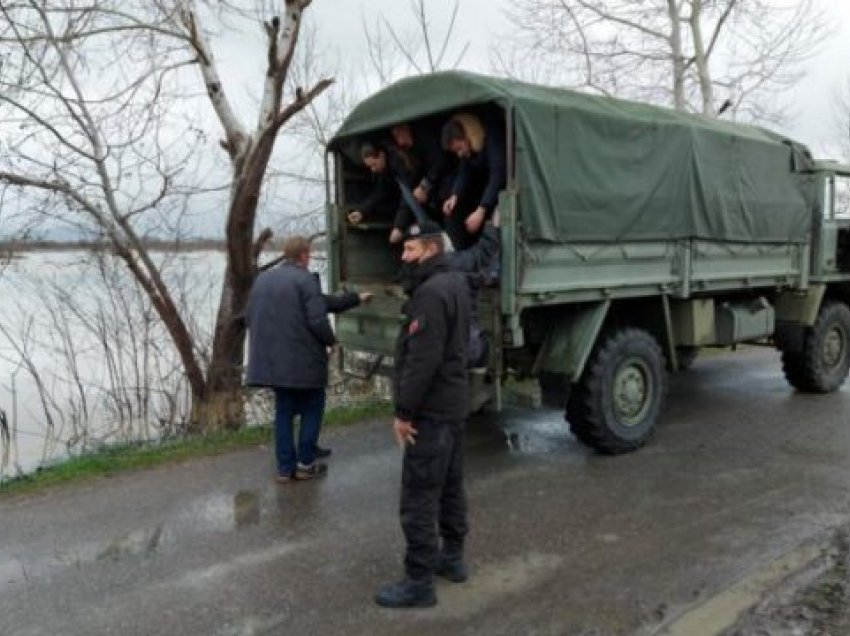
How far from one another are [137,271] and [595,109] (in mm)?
6028

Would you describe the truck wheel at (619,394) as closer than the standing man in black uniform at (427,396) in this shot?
No

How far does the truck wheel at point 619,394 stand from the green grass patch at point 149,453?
2.30 m

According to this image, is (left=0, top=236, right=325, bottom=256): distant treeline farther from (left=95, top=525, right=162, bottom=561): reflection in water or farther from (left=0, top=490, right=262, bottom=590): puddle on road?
(left=95, top=525, right=162, bottom=561): reflection in water

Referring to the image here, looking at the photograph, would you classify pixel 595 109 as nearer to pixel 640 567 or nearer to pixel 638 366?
pixel 638 366

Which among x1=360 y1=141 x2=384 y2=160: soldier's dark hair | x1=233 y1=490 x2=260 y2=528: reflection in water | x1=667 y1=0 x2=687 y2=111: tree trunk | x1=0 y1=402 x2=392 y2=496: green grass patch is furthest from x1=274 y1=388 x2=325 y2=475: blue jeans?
x1=667 y1=0 x2=687 y2=111: tree trunk

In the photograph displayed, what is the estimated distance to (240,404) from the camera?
9.53m

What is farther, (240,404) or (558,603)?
(240,404)

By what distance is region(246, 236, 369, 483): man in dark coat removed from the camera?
218 inches

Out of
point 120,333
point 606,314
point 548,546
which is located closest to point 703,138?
point 606,314

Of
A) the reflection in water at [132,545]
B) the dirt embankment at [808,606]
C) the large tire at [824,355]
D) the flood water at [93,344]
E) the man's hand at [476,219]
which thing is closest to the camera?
the dirt embankment at [808,606]

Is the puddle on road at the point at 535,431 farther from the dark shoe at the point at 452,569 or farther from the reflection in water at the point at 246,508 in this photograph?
the dark shoe at the point at 452,569

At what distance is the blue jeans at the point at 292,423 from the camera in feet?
18.6

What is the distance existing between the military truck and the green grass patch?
117 cm

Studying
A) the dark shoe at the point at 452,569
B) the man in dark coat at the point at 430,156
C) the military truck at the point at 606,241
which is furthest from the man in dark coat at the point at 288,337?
the dark shoe at the point at 452,569
